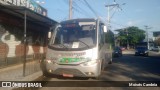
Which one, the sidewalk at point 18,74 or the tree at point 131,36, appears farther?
the tree at point 131,36

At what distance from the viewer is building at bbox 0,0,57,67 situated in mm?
14848

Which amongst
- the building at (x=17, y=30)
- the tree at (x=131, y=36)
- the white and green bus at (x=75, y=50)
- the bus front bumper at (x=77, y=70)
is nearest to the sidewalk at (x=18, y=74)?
the white and green bus at (x=75, y=50)

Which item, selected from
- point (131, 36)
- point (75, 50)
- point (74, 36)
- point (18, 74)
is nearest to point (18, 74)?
point (18, 74)

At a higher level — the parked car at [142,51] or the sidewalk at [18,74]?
the parked car at [142,51]

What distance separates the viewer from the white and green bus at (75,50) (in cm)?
1045

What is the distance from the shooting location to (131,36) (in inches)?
4065

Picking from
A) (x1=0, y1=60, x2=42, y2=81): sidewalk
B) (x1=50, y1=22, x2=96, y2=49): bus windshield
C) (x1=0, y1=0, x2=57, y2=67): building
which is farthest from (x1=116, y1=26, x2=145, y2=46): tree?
(x1=50, y1=22, x2=96, y2=49): bus windshield

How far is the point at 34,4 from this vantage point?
2322 centimetres

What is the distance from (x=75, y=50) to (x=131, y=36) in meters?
95.2

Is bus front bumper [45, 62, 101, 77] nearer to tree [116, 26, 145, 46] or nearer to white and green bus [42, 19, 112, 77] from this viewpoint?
white and green bus [42, 19, 112, 77]

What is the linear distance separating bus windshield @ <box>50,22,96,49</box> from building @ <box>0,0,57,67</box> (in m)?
1.89

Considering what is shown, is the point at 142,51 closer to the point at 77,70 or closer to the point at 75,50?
the point at 75,50

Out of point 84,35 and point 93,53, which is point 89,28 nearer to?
point 84,35

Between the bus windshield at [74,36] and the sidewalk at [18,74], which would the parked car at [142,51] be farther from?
the bus windshield at [74,36]
